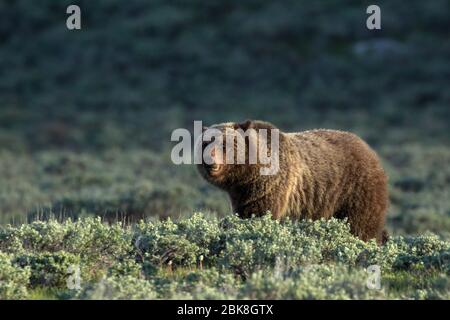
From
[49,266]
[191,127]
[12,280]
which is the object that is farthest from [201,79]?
[12,280]

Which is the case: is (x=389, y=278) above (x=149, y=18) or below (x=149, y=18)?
below

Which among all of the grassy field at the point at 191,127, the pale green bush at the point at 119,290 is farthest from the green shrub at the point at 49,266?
the pale green bush at the point at 119,290

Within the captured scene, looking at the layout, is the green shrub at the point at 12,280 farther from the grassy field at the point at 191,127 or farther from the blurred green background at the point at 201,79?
the blurred green background at the point at 201,79

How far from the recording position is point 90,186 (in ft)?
69.8

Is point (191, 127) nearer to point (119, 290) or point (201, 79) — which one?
point (201, 79)

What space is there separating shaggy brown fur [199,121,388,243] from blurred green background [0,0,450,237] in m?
12.8

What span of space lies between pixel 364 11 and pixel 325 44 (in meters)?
2.80

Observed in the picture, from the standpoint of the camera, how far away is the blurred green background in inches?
1084

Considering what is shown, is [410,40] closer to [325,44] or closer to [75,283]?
[325,44]

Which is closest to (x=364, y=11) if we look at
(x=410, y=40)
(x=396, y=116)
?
(x=410, y=40)

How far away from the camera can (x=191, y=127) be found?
3072 cm

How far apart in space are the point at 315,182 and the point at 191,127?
2120 cm

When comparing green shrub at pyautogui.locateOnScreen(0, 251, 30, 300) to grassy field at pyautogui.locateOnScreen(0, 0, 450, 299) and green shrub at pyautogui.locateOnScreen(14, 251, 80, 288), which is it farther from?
green shrub at pyautogui.locateOnScreen(14, 251, 80, 288)

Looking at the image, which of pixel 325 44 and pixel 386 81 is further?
pixel 325 44
